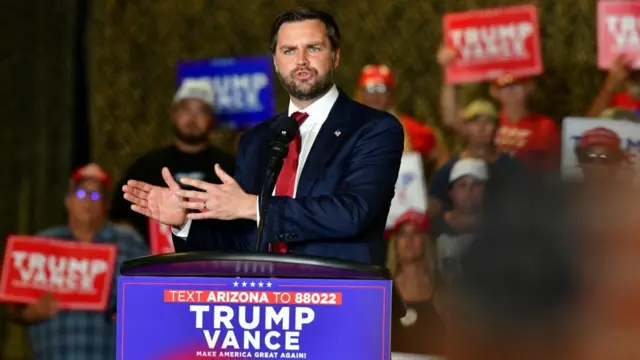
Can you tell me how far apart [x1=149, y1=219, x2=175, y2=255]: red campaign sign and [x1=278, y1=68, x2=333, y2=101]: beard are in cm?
288

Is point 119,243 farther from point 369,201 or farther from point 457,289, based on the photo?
point 457,289

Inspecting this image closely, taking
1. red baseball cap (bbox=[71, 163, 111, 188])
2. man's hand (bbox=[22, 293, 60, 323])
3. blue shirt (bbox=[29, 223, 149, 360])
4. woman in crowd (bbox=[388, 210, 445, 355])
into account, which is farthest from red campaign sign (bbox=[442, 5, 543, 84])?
man's hand (bbox=[22, 293, 60, 323])

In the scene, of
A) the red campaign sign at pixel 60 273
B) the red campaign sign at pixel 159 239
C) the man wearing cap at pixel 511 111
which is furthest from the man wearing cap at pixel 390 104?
the red campaign sign at pixel 60 273

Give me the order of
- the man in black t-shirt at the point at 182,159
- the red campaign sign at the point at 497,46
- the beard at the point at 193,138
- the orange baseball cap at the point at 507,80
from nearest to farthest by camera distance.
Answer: the man in black t-shirt at the point at 182,159 < the beard at the point at 193,138 < the orange baseball cap at the point at 507,80 < the red campaign sign at the point at 497,46

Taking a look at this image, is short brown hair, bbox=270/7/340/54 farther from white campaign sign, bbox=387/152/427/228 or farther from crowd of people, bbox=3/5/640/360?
white campaign sign, bbox=387/152/427/228

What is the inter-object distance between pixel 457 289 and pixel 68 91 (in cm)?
616

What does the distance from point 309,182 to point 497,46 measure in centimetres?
351

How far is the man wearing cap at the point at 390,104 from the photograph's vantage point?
5.94m

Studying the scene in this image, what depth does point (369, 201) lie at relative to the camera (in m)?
2.79

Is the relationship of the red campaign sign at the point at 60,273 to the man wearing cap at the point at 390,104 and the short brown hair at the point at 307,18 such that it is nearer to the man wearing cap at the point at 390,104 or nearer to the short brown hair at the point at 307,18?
the man wearing cap at the point at 390,104

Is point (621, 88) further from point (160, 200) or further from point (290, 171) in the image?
point (160, 200)

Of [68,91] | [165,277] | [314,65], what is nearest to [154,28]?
[68,91]

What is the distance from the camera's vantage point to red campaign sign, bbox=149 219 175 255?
18.9ft

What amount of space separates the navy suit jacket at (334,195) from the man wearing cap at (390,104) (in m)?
2.86
